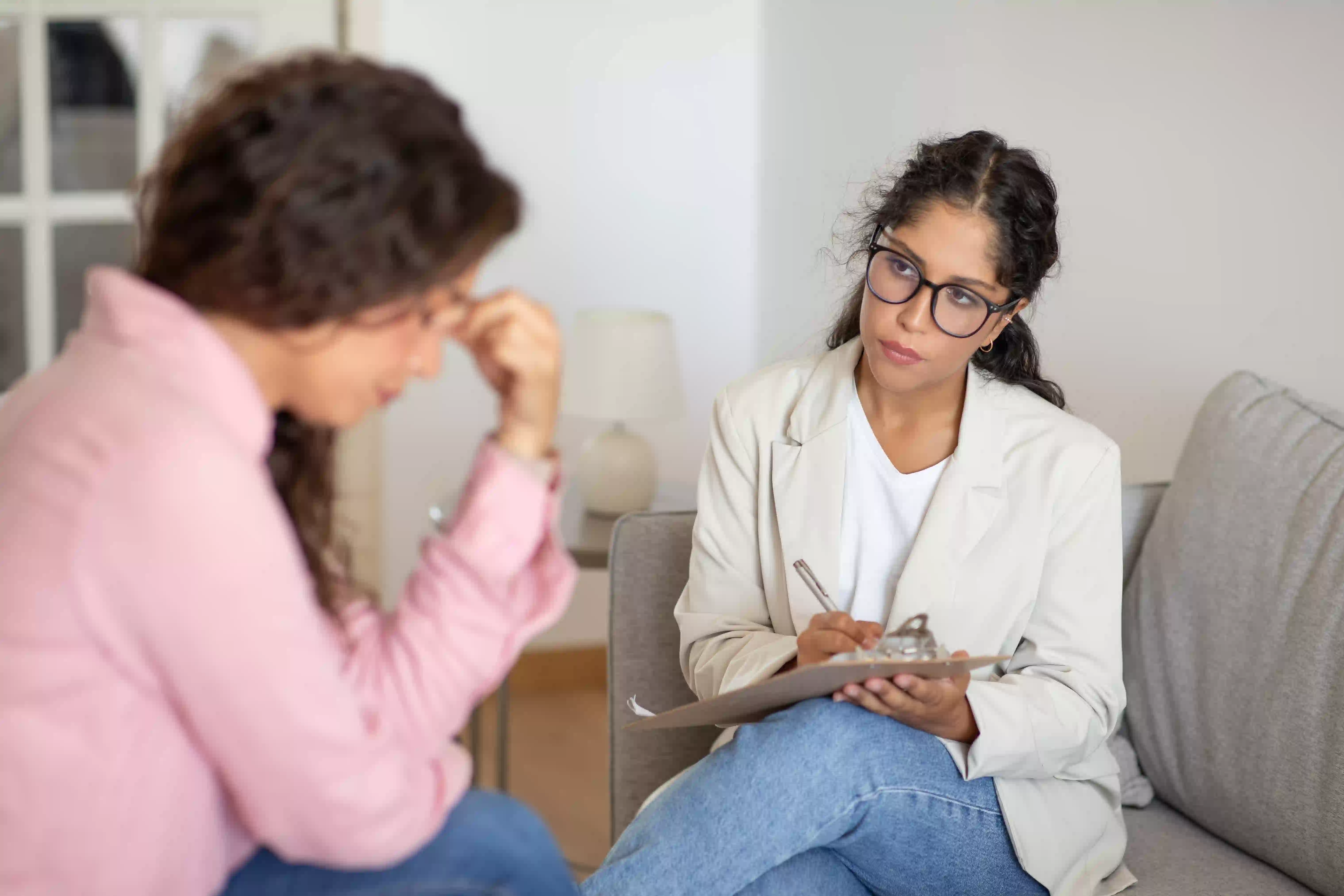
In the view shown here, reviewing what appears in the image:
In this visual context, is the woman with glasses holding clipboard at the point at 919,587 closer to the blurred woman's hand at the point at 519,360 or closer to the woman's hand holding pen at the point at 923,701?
the woman's hand holding pen at the point at 923,701

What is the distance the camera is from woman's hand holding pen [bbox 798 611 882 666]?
4.47 ft

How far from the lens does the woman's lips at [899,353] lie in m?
1.50

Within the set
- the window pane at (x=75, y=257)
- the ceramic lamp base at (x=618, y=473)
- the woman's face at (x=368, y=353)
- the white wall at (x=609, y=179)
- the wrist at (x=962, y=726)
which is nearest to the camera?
the woman's face at (x=368, y=353)

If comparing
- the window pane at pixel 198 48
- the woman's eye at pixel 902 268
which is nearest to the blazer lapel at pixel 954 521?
the woman's eye at pixel 902 268

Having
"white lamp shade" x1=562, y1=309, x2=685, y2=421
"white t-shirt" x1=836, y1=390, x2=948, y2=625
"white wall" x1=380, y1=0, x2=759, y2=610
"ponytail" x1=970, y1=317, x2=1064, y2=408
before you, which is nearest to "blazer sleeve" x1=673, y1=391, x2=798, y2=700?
"white t-shirt" x1=836, y1=390, x2=948, y2=625

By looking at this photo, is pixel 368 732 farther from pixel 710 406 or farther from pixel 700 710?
pixel 710 406

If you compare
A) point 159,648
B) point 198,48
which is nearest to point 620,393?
point 198,48

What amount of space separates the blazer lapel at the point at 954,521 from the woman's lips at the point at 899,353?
0.46 ft

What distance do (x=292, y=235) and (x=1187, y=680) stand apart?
126 cm

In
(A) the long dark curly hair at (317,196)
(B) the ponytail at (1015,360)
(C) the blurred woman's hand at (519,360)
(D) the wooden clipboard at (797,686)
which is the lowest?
(D) the wooden clipboard at (797,686)

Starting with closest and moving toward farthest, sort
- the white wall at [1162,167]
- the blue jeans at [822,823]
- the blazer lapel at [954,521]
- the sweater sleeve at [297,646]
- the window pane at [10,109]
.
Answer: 1. the sweater sleeve at [297,646]
2. the blue jeans at [822,823]
3. the blazer lapel at [954,521]
4. the white wall at [1162,167]
5. the window pane at [10,109]

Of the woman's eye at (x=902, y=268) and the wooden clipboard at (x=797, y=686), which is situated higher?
the woman's eye at (x=902, y=268)

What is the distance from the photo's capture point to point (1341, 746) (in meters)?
1.38

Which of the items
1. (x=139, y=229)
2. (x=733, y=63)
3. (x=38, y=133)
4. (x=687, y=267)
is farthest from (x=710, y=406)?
(x=139, y=229)
